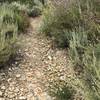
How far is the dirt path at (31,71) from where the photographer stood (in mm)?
3598

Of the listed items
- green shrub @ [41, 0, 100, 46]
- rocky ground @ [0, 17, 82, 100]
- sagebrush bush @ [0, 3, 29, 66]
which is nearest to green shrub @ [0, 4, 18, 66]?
sagebrush bush @ [0, 3, 29, 66]

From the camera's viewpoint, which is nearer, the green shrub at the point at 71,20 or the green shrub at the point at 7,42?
the green shrub at the point at 7,42

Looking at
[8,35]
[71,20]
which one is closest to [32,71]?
[8,35]

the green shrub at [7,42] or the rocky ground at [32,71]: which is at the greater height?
the green shrub at [7,42]

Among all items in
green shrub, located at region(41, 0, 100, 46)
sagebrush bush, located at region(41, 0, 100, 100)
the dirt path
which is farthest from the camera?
green shrub, located at region(41, 0, 100, 46)

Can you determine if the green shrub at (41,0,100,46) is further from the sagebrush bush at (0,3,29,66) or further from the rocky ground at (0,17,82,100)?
the sagebrush bush at (0,3,29,66)

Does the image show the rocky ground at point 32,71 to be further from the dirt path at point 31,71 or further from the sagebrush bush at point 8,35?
the sagebrush bush at point 8,35

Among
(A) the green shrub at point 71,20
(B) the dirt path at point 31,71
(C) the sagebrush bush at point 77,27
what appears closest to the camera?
(B) the dirt path at point 31,71

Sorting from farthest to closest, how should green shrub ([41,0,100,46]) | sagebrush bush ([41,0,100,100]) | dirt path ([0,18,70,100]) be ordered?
green shrub ([41,0,100,46])
sagebrush bush ([41,0,100,100])
dirt path ([0,18,70,100])

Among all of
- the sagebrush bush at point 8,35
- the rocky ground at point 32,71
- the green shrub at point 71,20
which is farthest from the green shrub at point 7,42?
the green shrub at point 71,20

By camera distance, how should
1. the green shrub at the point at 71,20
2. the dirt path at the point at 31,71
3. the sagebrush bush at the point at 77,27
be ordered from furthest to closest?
the green shrub at the point at 71,20 → the sagebrush bush at the point at 77,27 → the dirt path at the point at 31,71

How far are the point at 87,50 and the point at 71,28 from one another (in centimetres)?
110

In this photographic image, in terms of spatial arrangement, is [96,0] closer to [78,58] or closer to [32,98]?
[78,58]

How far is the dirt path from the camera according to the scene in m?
3.60
